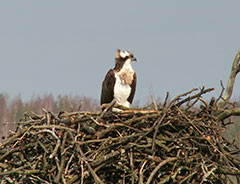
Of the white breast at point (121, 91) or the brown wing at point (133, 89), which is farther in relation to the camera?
the brown wing at point (133, 89)

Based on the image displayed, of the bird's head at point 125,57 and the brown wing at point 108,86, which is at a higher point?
the bird's head at point 125,57

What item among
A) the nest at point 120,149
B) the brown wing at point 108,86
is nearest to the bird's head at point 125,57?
the brown wing at point 108,86

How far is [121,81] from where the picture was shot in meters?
6.25

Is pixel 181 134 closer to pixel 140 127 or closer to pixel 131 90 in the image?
pixel 140 127

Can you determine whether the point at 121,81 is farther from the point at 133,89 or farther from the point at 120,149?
the point at 120,149

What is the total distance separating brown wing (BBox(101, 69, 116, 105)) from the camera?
625cm

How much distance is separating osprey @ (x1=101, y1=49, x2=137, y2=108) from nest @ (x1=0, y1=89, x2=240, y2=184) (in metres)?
2.04

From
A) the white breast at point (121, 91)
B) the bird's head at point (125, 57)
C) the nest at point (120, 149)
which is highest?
the bird's head at point (125, 57)

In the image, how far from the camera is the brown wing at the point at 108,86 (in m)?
6.25

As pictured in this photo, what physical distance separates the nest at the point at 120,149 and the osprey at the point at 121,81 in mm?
2035

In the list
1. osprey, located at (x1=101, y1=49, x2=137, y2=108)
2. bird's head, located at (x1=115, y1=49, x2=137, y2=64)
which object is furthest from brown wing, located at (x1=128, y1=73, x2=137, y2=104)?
bird's head, located at (x1=115, y1=49, x2=137, y2=64)

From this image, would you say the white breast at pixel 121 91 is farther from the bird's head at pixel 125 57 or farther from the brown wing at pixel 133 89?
the bird's head at pixel 125 57

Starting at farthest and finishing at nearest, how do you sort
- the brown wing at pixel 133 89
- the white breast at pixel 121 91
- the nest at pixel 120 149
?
the brown wing at pixel 133 89, the white breast at pixel 121 91, the nest at pixel 120 149

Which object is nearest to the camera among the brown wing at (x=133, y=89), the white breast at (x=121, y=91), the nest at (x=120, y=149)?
the nest at (x=120, y=149)
